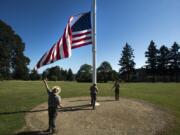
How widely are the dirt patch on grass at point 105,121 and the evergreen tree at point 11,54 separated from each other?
3696cm

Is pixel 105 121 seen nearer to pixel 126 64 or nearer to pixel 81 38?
pixel 81 38

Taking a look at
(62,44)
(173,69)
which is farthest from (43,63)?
(173,69)

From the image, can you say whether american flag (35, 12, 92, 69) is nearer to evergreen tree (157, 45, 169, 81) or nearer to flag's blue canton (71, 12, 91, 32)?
flag's blue canton (71, 12, 91, 32)

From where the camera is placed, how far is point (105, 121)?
11.2 metres

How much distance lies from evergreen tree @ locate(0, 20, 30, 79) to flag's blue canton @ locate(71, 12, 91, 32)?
1450 inches

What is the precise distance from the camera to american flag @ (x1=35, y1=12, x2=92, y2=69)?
40.0ft

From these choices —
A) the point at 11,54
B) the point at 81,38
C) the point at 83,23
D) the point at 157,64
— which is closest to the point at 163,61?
the point at 157,64

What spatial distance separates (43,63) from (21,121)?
304 cm

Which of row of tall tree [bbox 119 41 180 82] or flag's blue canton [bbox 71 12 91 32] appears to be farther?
row of tall tree [bbox 119 41 180 82]

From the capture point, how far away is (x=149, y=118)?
11992 millimetres

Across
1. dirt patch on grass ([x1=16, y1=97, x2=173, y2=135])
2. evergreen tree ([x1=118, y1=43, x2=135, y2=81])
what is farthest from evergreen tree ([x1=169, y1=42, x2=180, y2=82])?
dirt patch on grass ([x1=16, y1=97, x2=173, y2=135])

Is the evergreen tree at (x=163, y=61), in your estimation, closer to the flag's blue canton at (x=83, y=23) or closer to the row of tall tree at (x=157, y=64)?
the row of tall tree at (x=157, y=64)

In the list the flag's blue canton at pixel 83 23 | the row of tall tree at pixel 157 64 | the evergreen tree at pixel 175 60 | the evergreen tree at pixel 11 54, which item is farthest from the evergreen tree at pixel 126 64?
the flag's blue canton at pixel 83 23

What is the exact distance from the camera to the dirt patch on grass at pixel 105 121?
9.71 metres
